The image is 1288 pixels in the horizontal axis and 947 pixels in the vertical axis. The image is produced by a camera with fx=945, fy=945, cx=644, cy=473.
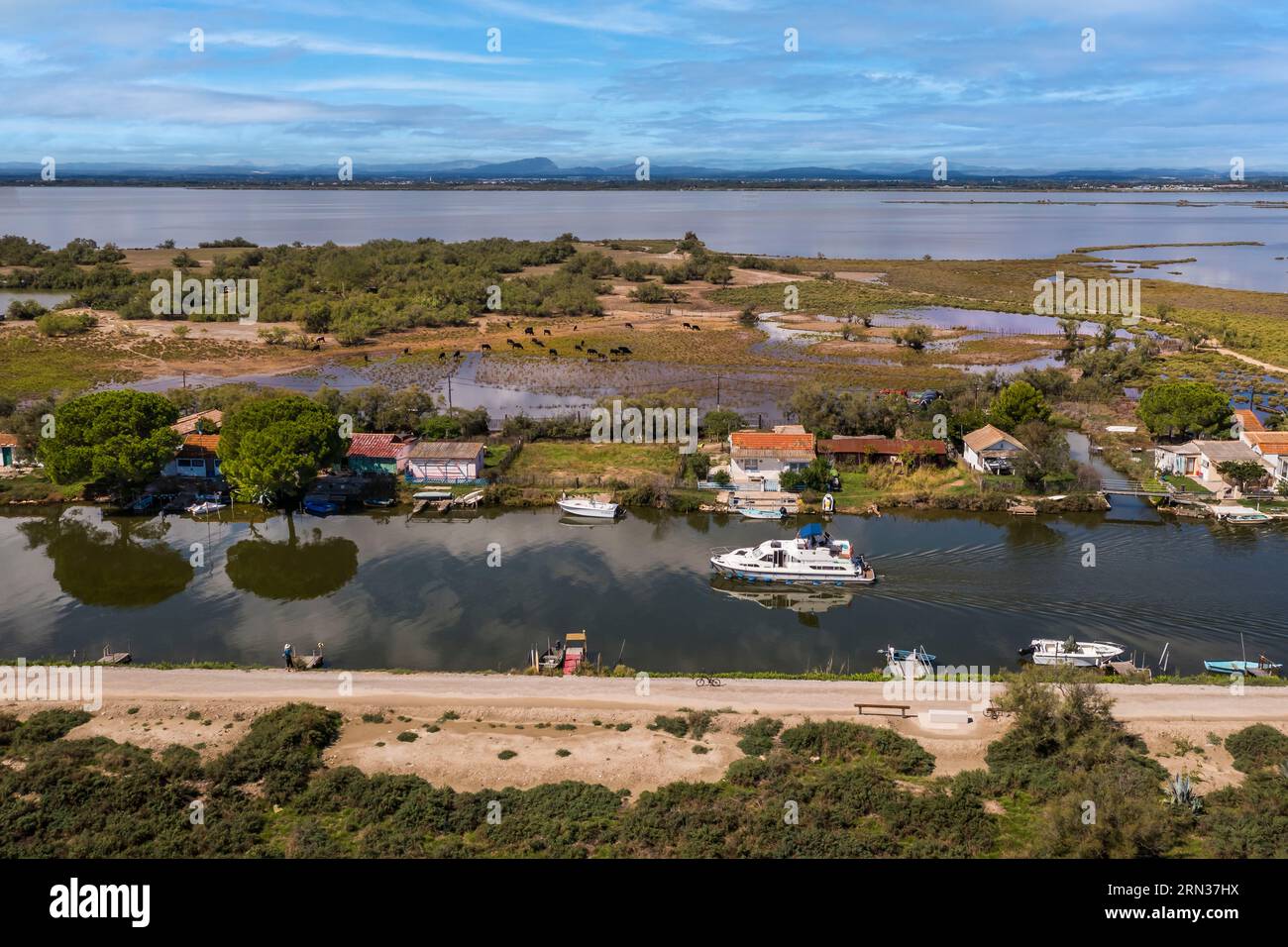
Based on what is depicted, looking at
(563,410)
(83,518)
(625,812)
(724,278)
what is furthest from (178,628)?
(724,278)

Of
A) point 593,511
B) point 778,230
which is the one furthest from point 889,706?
point 778,230

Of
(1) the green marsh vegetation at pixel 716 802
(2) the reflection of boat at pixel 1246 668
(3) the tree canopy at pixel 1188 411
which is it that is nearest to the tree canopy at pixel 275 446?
(1) the green marsh vegetation at pixel 716 802

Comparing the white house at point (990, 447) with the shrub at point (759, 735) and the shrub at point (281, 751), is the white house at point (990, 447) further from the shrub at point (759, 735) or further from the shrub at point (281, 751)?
the shrub at point (281, 751)

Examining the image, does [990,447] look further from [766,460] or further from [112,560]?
[112,560]

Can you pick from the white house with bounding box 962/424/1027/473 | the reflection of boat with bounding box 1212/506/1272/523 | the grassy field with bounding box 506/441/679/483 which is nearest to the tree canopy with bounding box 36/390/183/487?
Answer: the grassy field with bounding box 506/441/679/483

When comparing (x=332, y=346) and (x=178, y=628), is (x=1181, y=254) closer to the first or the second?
(x=332, y=346)
